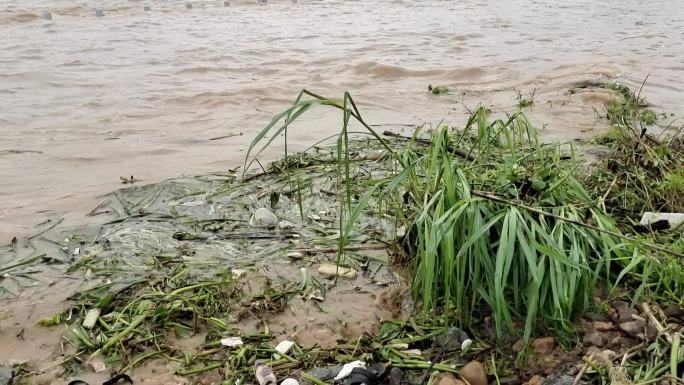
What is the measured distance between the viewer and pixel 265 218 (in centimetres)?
354

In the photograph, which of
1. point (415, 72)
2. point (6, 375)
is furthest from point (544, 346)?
point (415, 72)

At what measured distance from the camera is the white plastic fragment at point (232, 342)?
243 centimetres

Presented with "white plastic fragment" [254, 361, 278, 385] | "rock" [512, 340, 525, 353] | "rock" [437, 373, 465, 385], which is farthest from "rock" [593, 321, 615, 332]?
"white plastic fragment" [254, 361, 278, 385]

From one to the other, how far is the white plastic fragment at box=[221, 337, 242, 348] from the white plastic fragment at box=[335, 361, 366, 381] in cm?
47

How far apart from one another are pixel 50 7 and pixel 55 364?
13269mm

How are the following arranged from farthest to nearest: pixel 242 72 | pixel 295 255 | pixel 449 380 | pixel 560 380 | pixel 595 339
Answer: pixel 242 72
pixel 295 255
pixel 595 339
pixel 449 380
pixel 560 380

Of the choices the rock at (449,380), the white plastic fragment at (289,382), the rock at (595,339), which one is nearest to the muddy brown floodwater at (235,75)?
the white plastic fragment at (289,382)

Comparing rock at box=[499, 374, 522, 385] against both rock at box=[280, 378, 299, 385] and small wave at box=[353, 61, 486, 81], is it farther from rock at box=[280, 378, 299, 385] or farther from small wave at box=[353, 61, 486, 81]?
small wave at box=[353, 61, 486, 81]

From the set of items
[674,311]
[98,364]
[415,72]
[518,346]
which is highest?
[415,72]

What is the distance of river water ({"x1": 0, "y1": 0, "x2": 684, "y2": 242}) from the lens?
493cm

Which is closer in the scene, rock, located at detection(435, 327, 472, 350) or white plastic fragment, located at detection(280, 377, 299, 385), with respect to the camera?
white plastic fragment, located at detection(280, 377, 299, 385)

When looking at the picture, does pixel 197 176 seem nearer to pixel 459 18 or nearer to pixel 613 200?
pixel 613 200

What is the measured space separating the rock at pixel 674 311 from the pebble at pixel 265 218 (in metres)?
2.10

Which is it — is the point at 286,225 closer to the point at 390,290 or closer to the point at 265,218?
the point at 265,218
